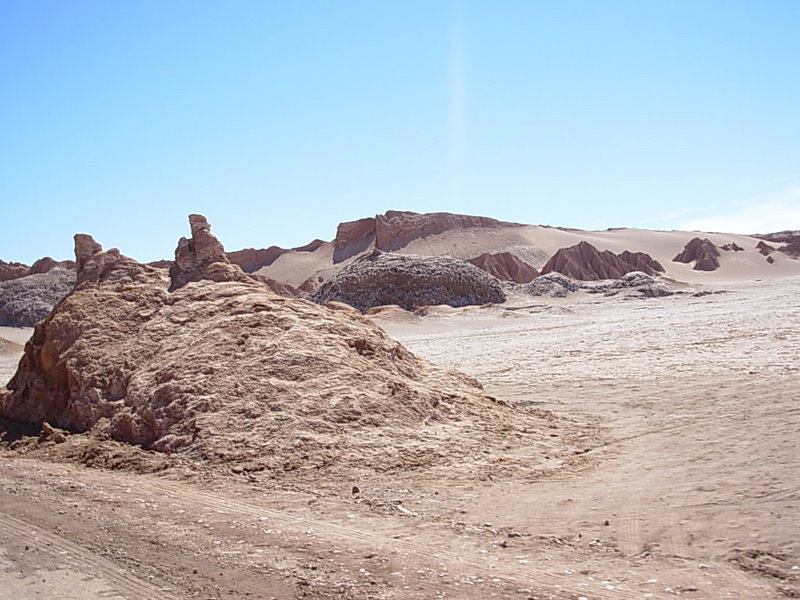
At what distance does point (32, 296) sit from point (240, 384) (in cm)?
3898

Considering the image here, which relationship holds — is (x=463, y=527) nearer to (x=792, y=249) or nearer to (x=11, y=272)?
(x=11, y=272)

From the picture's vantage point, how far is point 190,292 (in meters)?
9.01

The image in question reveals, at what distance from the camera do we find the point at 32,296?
41375 millimetres

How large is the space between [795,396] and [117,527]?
20.8 feet

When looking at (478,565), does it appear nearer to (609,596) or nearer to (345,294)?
(609,596)

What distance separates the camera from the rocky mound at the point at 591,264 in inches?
2002

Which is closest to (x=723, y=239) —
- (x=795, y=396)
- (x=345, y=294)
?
(x=345, y=294)

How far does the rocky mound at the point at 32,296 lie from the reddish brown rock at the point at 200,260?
3159 cm

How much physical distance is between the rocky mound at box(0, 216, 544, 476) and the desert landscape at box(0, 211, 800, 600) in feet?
0.09

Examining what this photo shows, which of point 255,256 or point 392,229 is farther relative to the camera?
point 255,256

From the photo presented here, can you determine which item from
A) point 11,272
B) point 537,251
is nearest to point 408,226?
point 537,251

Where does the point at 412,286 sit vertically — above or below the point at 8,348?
above

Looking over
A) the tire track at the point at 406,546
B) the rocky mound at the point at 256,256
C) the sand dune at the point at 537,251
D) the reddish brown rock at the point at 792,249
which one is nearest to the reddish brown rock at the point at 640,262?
the sand dune at the point at 537,251

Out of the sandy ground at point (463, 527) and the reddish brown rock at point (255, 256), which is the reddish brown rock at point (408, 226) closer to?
the reddish brown rock at point (255, 256)
